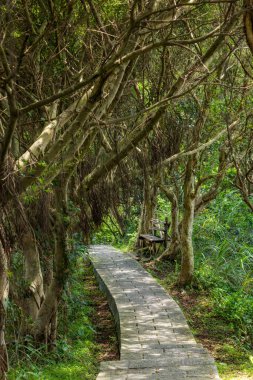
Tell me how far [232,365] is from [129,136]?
3.45 m

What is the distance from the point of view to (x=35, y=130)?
8852 millimetres

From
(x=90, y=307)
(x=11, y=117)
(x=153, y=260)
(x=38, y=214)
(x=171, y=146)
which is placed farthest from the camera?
(x=153, y=260)

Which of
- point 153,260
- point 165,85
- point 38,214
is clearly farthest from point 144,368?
point 153,260

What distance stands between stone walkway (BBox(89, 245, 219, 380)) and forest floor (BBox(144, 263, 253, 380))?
0.42 m

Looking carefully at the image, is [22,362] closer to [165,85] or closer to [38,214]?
[38,214]

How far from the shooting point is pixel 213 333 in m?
9.97

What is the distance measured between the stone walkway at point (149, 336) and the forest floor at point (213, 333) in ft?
1.38

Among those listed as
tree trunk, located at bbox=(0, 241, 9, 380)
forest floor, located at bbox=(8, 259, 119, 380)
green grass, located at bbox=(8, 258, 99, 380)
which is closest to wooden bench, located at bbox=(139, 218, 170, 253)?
forest floor, located at bbox=(8, 259, 119, 380)

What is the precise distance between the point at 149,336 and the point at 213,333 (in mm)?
1738

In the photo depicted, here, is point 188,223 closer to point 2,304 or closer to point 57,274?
point 57,274

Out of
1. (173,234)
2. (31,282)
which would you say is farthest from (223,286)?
(31,282)

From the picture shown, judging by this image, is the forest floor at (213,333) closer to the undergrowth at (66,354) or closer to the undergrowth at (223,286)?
the undergrowth at (223,286)

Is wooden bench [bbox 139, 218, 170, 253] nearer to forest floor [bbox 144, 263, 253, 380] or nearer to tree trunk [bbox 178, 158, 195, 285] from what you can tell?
forest floor [bbox 144, 263, 253, 380]

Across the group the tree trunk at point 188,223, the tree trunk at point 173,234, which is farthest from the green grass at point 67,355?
the tree trunk at point 173,234
